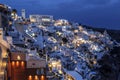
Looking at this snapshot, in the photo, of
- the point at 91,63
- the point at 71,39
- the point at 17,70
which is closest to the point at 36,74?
the point at 17,70

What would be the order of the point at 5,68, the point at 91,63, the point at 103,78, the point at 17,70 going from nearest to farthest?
1. the point at 5,68
2. the point at 17,70
3. the point at 103,78
4. the point at 91,63

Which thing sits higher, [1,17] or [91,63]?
[1,17]

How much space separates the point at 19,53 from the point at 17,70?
1836 millimetres

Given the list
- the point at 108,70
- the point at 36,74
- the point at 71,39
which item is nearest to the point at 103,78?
the point at 108,70

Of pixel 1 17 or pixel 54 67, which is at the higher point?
pixel 1 17

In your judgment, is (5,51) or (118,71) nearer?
(5,51)

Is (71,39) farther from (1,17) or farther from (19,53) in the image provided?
(19,53)

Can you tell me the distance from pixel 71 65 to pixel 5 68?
5485 cm

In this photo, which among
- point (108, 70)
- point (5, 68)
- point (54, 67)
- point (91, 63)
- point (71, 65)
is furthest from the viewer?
point (91, 63)

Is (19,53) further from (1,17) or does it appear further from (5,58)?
(1,17)

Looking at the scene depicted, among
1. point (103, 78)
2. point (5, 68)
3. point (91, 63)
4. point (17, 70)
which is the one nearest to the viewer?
point (5, 68)

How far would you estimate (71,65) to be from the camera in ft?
352

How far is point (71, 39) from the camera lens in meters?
184

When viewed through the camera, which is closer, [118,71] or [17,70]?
[17,70]
